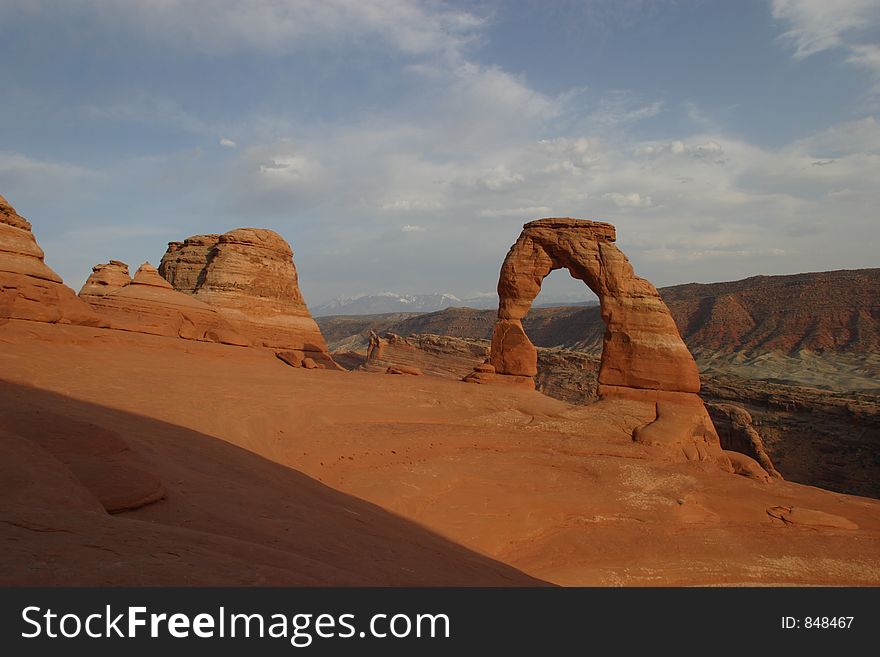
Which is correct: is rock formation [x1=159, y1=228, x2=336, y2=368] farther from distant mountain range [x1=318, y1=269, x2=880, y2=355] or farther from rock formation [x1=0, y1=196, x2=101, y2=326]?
distant mountain range [x1=318, y1=269, x2=880, y2=355]

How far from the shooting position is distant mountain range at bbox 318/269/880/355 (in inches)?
2082

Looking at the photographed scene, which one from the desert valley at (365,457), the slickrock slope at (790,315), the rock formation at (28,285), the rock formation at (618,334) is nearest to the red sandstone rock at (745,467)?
the desert valley at (365,457)

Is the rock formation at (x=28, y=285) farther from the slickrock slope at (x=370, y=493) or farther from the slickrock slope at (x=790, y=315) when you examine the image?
the slickrock slope at (x=790, y=315)

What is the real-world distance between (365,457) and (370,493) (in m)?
1.59

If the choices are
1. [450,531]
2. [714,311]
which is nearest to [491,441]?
[450,531]

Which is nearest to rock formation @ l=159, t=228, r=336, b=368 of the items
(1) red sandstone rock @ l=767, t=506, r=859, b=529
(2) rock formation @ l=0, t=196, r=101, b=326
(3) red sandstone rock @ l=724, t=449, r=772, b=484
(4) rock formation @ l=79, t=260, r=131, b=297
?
(4) rock formation @ l=79, t=260, r=131, b=297

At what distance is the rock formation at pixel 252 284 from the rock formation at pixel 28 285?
8.52 metres

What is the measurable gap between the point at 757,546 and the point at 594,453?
12.1 ft

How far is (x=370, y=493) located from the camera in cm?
941

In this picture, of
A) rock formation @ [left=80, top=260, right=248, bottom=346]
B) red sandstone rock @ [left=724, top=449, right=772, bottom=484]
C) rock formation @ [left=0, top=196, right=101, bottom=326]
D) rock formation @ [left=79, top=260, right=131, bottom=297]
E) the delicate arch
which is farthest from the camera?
rock formation @ [left=79, top=260, right=131, bottom=297]

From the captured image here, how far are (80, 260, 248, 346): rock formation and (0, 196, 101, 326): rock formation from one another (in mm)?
1693

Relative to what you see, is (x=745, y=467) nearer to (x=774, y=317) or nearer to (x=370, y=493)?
(x=370, y=493)

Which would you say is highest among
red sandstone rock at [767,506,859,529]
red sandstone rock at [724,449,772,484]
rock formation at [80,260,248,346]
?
rock formation at [80,260,248,346]

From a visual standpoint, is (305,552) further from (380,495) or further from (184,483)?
(380,495)
